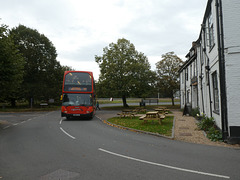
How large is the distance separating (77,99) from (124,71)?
1935 cm

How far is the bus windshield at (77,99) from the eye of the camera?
17156 millimetres

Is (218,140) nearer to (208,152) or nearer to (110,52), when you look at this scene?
(208,152)

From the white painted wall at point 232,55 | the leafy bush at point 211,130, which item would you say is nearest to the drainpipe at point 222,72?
the white painted wall at point 232,55

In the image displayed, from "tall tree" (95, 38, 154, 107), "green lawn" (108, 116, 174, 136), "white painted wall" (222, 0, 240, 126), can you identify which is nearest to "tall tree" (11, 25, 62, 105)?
"tall tree" (95, 38, 154, 107)

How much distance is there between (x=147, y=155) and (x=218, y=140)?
157 inches

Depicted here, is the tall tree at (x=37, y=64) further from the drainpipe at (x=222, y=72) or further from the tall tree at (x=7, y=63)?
the drainpipe at (x=222, y=72)

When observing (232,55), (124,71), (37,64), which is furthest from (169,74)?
(232,55)

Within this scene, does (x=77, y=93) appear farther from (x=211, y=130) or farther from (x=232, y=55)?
(x=232, y=55)

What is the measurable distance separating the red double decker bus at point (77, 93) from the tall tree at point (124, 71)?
56.9 feet

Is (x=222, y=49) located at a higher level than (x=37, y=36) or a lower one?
lower

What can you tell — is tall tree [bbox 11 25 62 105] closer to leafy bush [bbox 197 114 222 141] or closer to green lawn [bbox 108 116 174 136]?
green lawn [bbox 108 116 174 136]

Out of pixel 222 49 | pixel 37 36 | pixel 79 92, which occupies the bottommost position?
pixel 79 92

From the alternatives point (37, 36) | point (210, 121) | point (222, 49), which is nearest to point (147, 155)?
point (222, 49)

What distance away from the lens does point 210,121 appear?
11.3m
